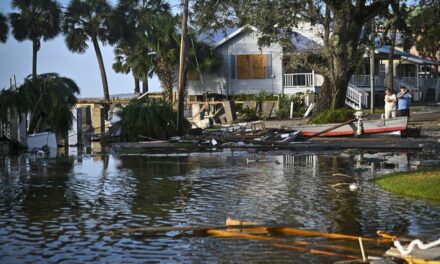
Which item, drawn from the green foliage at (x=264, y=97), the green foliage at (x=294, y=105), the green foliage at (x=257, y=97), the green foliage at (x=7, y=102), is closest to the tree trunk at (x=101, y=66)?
the green foliage at (x=257, y=97)

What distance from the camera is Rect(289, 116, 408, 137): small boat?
2795 cm

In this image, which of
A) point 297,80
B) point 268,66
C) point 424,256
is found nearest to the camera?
point 424,256

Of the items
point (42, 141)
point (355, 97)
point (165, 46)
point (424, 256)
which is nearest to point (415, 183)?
point (424, 256)

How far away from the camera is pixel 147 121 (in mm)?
30172

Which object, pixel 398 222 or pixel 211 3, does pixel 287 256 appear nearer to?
pixel 398 222

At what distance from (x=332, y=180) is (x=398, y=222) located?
5.48 m

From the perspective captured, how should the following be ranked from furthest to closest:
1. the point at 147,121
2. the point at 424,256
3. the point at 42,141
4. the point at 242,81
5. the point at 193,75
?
the point at 193,75
the point at 242,81
the point at 147,121
the point at 42,141
the point at 424,256

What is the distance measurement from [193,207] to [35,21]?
50.3 metres

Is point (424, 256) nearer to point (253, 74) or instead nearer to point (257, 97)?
point (257, 97)

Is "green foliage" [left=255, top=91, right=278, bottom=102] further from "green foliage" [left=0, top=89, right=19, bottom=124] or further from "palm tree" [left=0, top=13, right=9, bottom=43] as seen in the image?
"green foliage" [left=0, top=89, right=19, bottom=124]

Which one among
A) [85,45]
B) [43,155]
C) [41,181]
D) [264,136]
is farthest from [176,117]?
[85,45]

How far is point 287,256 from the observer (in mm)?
8570

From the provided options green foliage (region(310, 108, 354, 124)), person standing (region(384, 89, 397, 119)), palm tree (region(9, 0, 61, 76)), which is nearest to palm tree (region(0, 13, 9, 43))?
palm tree (region(9, 0, 61, 76))

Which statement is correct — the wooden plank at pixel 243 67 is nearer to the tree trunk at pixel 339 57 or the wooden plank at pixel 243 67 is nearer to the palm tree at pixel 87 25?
the palm tree at pixel 87 25
